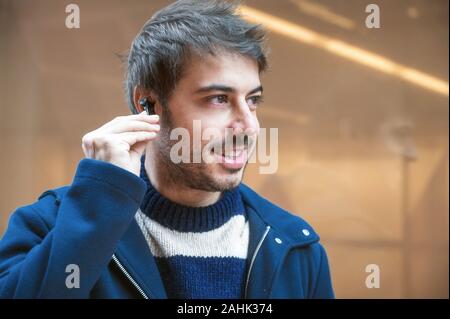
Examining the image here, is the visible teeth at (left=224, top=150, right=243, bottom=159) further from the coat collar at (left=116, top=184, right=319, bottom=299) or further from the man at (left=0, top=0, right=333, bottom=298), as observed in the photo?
the coat collar at (left=116, top=184, right=319, bottom=299)

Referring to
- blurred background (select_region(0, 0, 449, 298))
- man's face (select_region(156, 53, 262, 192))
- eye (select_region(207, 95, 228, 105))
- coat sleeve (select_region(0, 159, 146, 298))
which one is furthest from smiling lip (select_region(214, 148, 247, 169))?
blurred background (select_region(0, 0, 449, 298))

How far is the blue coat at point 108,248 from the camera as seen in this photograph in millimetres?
924

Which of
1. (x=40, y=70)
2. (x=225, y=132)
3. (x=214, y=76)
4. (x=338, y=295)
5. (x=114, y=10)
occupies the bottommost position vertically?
(x=338, y=295)

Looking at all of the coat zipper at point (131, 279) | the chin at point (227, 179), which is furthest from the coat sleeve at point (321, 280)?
the coat zipper at point (131, 279)

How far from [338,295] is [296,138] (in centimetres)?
66

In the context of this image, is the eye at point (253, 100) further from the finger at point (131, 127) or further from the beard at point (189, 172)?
the finger at point (131, 127)

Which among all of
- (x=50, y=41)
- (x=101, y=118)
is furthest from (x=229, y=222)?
(x=50, y=41)

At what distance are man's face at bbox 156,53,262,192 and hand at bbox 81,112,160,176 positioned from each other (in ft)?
0.46

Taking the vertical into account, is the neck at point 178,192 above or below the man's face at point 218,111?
below

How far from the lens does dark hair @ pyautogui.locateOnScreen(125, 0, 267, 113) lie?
3.88ft

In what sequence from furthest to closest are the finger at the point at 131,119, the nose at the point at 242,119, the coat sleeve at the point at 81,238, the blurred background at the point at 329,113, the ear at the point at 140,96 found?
1. the blurred background at the point at 329,113
2. the ear at the point at 140,96
3. the nose at the point at 242,119
4. the finger at the point at 131,119
5. the coat sleeve at the point at 81,238

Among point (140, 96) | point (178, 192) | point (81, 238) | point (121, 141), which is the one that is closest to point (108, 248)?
point (81, 238)

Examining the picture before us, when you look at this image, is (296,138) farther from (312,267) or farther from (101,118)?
(312,267)
